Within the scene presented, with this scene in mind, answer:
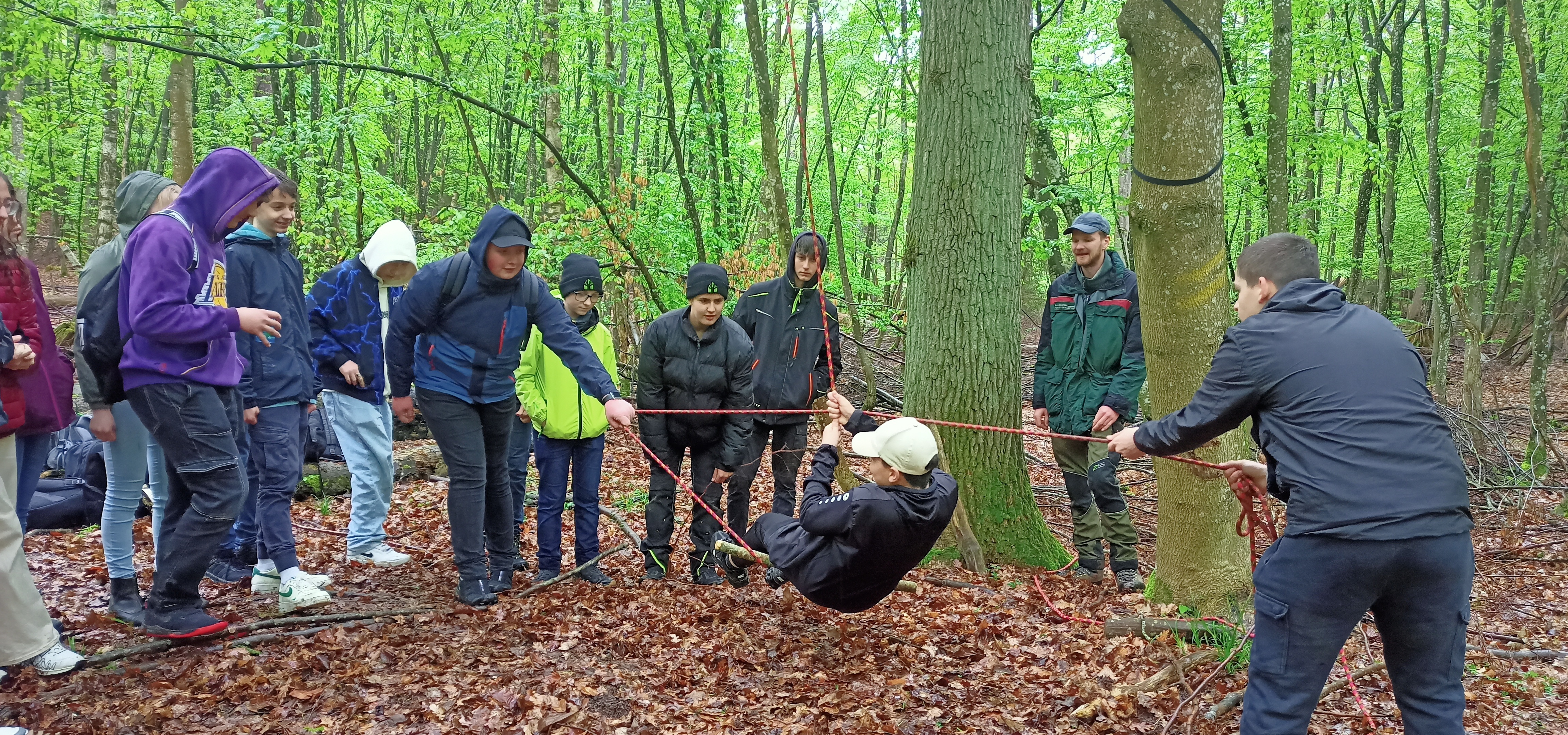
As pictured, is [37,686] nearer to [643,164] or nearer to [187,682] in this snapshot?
[187,682]

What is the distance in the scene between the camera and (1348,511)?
2543 mm

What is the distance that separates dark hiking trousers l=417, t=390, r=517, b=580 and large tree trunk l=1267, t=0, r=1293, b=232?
29.8ft

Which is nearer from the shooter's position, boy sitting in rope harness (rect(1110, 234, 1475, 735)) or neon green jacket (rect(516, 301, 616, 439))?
boy sitting in rope harness (rect(1110, 234, 1475, 735))

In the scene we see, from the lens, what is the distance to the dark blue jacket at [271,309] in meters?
4.43

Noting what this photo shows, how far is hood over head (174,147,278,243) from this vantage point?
3693 mm

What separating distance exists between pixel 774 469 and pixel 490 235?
248 cm

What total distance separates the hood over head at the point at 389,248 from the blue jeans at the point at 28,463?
5.92 feet

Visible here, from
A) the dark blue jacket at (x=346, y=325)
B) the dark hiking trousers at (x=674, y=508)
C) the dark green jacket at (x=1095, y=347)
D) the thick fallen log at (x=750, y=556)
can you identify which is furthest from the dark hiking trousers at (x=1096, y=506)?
the dark blue jacket at (x=346, y=325)

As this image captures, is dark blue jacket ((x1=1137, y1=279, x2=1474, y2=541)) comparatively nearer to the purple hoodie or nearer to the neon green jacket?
the neon green jacket

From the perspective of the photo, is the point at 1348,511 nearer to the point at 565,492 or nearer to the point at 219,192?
the point at 565,492

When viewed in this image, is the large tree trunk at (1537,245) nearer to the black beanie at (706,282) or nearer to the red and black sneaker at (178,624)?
the black beanie at (706,282)

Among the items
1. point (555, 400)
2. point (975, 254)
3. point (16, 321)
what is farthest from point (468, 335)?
point (975, 254)

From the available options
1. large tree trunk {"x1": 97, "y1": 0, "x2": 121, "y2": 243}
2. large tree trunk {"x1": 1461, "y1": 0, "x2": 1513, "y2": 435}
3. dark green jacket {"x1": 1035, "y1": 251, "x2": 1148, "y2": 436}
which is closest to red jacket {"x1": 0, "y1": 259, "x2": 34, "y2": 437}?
dark green jacket {"x1": 1035, "y1": 251, "x2": 1148, "y2": 436}

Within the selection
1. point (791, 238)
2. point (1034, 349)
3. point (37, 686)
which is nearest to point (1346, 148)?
point (791, 238)
